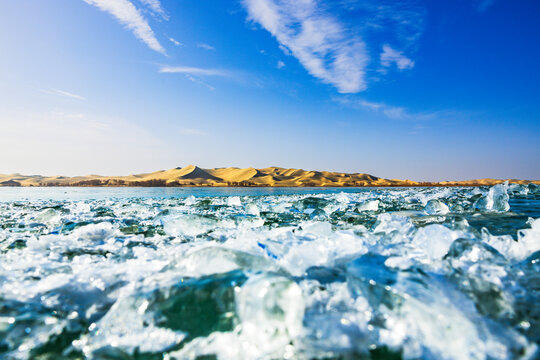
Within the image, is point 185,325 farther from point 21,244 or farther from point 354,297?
point 21,244

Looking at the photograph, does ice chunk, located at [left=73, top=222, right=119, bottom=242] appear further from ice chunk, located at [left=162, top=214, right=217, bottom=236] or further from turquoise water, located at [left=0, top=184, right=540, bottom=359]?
turquoise water, located at [left=0, top=184, right=540, bottom=359]

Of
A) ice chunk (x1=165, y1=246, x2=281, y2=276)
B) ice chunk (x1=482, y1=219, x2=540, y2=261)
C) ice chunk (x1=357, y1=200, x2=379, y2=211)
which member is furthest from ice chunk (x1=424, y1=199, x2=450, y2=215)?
ice chunk (x1=165, y1=246, x2=281, y2=276)

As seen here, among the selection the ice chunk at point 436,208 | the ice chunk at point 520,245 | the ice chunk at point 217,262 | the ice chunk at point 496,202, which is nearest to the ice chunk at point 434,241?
the ice chunk at point 520,245

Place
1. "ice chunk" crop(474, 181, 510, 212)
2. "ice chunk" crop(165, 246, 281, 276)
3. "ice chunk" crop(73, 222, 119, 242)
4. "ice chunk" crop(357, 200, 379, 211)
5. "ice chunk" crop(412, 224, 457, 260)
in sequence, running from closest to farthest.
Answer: "ice chunk" crop(165, 246, 281, 276)
"ice chunk" crop(412, 224, 457, 260)
"ice chunk" crop(73, 222, 119, 242)
"ice chunk" crop(474, 181, 510, 212)
"ice chunk" crop(357, 200, 379, 211)

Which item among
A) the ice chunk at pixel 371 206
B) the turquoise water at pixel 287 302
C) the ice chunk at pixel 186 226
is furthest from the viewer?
the ice chunk at pixel 371 206

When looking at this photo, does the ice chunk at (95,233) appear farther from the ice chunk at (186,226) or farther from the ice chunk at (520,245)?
the ice chunk at (520,245)

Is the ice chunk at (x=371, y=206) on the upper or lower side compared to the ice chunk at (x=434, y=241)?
lower

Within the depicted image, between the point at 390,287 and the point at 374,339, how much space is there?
290mm

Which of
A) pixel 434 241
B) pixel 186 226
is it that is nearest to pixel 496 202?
pixel 434 241

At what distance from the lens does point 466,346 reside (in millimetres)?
841

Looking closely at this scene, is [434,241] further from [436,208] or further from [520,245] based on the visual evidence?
[436,208]

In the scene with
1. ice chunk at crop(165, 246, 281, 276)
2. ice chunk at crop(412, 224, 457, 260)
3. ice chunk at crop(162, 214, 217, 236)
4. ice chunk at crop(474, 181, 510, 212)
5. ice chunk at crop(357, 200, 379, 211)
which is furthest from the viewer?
ice chunk at crop(357, 200, 379, 211)

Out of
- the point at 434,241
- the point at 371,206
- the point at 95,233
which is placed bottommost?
the point at 95,233

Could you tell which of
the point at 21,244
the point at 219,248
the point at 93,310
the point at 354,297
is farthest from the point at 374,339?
the point at 21,244
